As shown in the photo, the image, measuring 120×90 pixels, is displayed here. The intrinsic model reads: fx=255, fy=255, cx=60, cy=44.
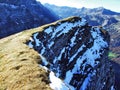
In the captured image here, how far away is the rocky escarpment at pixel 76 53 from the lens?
78.2 meters

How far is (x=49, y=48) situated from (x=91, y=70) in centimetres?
2171

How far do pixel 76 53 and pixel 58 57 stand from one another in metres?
12.0

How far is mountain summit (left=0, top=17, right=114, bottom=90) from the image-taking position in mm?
32162

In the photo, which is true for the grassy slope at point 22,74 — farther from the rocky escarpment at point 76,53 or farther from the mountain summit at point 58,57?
the rocky escarpment at point 76,53

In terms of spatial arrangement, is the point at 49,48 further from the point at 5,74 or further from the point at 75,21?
the point at 5,74

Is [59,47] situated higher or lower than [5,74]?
lower

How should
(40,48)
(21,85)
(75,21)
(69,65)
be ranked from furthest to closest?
(75,21), (69,65), (40,48), (21,85)

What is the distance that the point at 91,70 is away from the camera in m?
93.2

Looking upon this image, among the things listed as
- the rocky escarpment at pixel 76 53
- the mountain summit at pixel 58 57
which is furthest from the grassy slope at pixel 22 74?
the rocky escarpment at pixel 76 53

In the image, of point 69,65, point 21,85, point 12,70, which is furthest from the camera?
point 69,65

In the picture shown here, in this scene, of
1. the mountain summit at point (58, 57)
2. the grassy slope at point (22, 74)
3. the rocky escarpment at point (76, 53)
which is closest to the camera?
the grassy slope at point (22, 74)


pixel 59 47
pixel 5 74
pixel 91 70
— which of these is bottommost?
pixel 91 70

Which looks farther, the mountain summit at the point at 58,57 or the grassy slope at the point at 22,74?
the mountain summit at the point at 58,57

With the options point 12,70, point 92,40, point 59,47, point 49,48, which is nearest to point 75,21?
point 92,40
